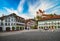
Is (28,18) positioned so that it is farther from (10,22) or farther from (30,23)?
(10,22)

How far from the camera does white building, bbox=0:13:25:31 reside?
4.09 metres

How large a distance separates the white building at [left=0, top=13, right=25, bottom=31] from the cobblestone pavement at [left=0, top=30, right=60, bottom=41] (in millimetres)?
233

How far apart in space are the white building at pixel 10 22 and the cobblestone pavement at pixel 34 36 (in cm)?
23

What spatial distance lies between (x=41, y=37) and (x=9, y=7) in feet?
3.61

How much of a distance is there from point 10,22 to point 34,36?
0.70 metres

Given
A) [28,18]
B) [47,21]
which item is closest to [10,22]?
[28,18]

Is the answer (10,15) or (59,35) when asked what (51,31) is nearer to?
(59,35)

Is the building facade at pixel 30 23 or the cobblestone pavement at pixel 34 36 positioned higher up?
the building facade at pixel 30 23

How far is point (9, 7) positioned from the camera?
4.08 meters

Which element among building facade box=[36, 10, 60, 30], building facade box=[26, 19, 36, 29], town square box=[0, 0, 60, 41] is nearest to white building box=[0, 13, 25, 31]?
town square box=[0, 0, 60, 41]

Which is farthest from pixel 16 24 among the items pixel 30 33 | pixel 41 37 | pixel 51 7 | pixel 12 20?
pixel 51 7

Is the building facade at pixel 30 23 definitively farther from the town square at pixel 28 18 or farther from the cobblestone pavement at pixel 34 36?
the cobblestone pavement at pixel 34 36

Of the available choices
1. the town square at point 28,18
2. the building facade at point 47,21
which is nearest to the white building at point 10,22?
the town square at point 28,18

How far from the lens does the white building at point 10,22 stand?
409 centimetres
